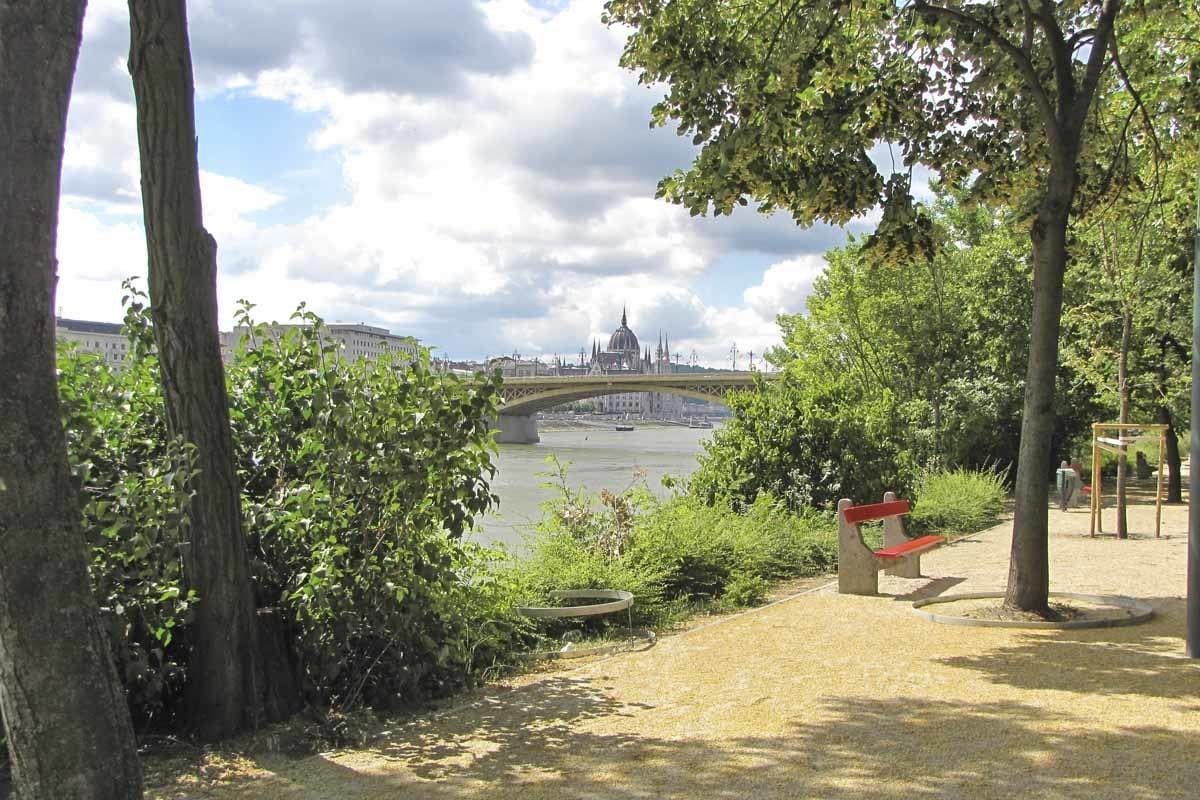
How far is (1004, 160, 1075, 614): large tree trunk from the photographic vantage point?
7449 millimetres

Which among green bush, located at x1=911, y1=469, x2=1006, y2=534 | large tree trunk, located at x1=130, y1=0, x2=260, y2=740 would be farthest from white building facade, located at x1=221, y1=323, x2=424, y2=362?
green bush, located at x1=911, y1=469, x2=1006, y2=534

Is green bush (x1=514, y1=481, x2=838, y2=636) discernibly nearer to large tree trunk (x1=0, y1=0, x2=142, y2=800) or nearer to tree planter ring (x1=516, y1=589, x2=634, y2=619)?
tree planter ring (x1=516, y1=589, x2=634, y2=619)

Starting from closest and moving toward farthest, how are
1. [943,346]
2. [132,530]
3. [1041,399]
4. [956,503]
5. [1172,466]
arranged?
1. [132,530]
2. [1041,399]
3. [956,503]
4. [1172,466]
5. [943,346]

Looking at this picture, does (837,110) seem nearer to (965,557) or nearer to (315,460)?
(315,460)

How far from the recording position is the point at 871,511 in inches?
372

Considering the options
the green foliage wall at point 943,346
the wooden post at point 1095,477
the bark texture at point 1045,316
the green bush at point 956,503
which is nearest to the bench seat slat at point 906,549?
the bark texture at point 1045,316

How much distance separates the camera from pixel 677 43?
810 cm

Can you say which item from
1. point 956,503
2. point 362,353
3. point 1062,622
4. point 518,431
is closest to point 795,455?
point 956,503

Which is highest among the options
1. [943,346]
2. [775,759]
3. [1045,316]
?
[943,346]

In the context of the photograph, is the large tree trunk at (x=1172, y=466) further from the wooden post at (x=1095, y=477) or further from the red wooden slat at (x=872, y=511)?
the red wooden slat at (x=872, y=511)

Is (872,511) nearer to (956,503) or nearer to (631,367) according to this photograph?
(956,503)

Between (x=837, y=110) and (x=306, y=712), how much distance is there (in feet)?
18.3

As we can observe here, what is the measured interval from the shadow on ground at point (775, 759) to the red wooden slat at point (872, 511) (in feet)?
12.1

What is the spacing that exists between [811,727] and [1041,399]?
3.66m
